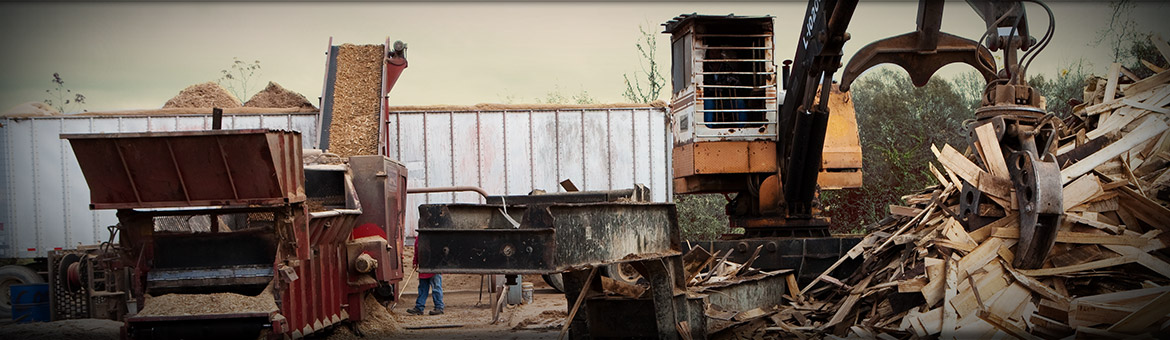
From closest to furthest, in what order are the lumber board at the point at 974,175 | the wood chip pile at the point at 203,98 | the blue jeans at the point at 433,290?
the lumber board at the point at 974,175 → the blue jeans at the point at 433,290 → the wood chip pile at the point at 203,98

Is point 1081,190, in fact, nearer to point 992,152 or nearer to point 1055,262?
point 1055,262

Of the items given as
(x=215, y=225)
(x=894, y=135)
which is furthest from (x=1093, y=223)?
(x=894, y=135)

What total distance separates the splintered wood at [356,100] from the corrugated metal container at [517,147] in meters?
1.45

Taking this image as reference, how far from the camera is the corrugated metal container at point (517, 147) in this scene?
16.6m

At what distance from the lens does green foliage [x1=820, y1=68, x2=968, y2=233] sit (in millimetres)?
20906

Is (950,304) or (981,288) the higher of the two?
(981,288)

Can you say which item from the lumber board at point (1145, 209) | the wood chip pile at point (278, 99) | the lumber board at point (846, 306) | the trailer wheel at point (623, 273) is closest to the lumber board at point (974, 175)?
the lumber board at point (1145, 209)

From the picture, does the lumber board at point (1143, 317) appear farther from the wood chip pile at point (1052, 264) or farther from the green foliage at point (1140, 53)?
the green foliage at point (1140, 53)

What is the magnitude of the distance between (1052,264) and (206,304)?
6.84 metres

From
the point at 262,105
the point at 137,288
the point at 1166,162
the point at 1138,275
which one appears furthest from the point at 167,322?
the point at 262,105

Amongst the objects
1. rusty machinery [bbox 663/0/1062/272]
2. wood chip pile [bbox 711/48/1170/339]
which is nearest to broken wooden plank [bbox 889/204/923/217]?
wood chip pile [bbox 711/48/1170/339]

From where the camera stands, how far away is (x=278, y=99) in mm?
17188

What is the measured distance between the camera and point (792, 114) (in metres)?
10.6

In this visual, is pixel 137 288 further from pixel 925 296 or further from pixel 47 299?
pixel 925 296
